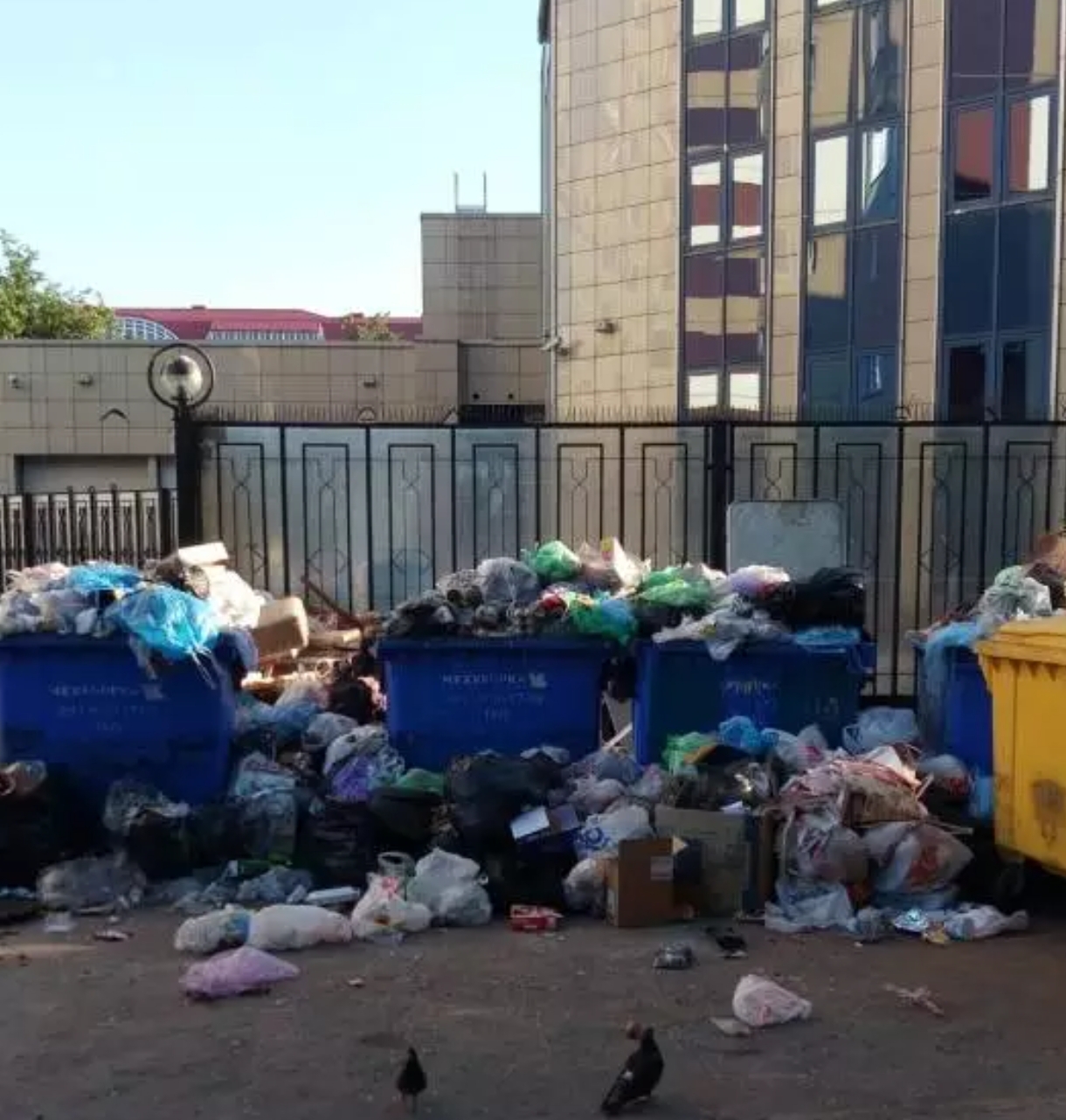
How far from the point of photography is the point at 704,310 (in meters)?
14.8

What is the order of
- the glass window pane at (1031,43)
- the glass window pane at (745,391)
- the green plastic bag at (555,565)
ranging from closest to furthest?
the green plastic bag at (555,565), the glass window pane at (1031,43), the glass window pane at (745,391)

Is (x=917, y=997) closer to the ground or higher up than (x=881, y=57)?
closer to the ground

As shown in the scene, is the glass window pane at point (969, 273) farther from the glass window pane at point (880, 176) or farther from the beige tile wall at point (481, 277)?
the beige tile wall at point (481, 277)

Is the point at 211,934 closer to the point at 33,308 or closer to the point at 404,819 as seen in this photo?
the point at 404,819

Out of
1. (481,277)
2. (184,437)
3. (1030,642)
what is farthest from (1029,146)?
(481,277)

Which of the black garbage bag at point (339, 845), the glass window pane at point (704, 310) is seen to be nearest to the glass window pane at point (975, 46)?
the glass window pane at point (704, 310)

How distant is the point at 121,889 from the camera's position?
5180 mm

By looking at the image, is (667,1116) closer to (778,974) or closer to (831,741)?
(778,974)

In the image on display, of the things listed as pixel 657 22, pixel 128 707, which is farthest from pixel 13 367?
pixel 128 707

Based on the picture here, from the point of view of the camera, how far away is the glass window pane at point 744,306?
1437 cm

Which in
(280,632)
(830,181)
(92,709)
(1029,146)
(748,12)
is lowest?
(92,709)

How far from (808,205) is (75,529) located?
867cm

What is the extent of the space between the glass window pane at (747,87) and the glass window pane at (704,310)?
1.47 m

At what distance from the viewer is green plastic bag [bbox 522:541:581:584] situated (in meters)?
6.38
